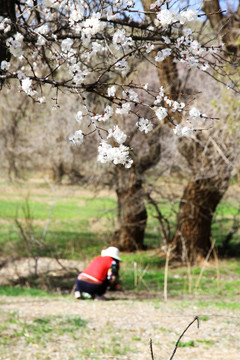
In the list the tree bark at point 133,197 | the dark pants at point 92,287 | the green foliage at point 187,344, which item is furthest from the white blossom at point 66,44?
the tree bark at point 133,197

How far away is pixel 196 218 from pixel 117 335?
7870 millimetres

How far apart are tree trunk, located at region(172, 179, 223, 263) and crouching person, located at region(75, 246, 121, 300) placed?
4407 millimetres

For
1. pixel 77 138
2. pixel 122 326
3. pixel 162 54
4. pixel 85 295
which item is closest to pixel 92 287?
pixel 85 295

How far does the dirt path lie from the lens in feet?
14.9

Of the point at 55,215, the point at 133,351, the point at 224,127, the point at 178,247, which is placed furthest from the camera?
the point at 55,215

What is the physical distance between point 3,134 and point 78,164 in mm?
2851

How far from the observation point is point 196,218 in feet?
41.8

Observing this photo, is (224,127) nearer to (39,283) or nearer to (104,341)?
(104,341)

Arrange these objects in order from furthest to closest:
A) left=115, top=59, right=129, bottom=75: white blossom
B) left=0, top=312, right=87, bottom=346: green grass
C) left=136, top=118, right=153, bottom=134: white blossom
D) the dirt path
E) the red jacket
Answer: the red jacket < left=0, top=312, right=87, bottom=346: green grass < the dirt path < left=115, top=59, right=129, bottom=75: white blossom < left=136, top=118, right=153, bottom=134: white blossom

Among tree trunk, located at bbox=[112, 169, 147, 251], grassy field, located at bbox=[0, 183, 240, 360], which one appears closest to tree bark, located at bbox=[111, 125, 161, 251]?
tree trunk, located at bbox=[112, 169, 147, 251]

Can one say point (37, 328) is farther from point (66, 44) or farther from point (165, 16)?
point (165, 16)

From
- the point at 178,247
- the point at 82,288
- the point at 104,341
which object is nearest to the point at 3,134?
the point at 178,247

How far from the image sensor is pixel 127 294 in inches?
415

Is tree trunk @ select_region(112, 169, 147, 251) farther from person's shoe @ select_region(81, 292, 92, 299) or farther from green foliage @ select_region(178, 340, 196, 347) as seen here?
green foliage @ select_region(178, 340, 196, 347)
